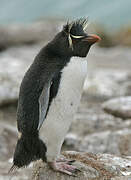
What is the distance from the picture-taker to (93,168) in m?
4.16

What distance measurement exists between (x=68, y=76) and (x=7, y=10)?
3033cm

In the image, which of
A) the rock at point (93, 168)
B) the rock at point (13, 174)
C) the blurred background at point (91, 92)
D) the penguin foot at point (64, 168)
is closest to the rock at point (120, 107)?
the blurred background at point (91, 92)

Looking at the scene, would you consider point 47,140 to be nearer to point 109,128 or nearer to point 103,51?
point 109,128

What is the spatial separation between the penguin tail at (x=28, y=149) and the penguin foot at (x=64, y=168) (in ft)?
0.33

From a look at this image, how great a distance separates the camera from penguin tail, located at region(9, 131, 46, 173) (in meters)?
3.95

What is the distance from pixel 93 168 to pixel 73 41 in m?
1.20

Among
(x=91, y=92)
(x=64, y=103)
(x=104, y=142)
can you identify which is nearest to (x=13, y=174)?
(x=104, y=142)

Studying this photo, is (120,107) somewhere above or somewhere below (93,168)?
above

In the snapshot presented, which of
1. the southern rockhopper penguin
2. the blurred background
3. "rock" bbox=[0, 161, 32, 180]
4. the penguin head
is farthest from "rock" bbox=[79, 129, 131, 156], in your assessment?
the penguin head

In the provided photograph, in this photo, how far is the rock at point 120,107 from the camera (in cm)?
677

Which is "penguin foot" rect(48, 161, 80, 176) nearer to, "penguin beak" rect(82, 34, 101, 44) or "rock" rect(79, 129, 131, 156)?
"penguin beak" rect(82, 34, 101, 44)

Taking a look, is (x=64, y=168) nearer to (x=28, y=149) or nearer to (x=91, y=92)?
(x=28, y=149)

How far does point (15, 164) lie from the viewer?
412 cm

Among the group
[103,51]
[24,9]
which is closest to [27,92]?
[103,51]
